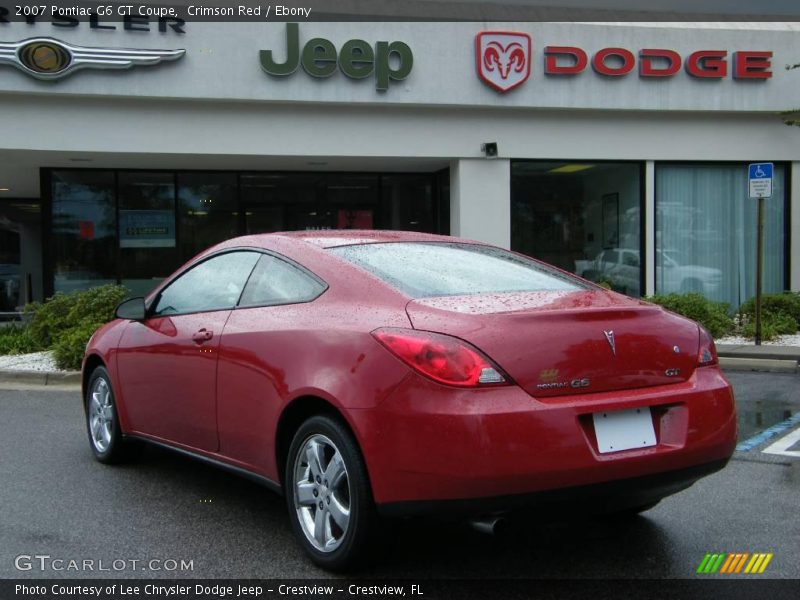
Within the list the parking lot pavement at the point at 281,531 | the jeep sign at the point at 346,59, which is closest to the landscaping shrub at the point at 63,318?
the jeep sign at the point at 346,59

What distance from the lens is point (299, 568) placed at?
11.7ft

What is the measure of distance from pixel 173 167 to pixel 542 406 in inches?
542

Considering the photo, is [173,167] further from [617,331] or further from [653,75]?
[617,331]

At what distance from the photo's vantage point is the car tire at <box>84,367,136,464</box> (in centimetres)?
538

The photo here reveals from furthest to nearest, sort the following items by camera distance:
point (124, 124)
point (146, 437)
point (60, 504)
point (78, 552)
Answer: point (124, 124) < point (146, 437) < point (60, 504) < point (78, 552)

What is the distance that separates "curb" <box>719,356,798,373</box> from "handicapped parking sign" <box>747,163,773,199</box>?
240cm

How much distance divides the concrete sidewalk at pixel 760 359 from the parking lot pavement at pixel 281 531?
494 centimetres

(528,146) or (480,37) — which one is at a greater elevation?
(480,37)

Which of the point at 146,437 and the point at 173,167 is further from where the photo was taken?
the point at 173,167

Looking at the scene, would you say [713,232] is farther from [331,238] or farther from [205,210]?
[331,238]

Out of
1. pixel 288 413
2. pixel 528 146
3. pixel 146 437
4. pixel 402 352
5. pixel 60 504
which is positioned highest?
pixel 528 146

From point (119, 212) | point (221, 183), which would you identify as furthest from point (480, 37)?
point (119, 212)

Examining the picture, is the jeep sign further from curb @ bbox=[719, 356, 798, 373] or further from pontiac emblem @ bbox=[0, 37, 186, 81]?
curb @ bbox=[719, 356, 798, 373]

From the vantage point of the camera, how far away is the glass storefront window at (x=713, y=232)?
15961mm
